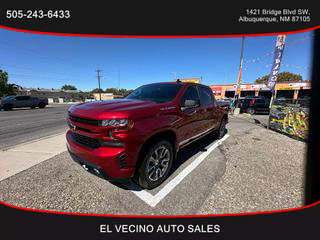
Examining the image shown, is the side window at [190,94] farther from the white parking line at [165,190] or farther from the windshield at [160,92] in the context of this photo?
the white parking line at [165,190]

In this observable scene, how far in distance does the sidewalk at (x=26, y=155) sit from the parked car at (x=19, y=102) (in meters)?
19.5

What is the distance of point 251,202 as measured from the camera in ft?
7.11

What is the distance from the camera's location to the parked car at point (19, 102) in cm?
1739

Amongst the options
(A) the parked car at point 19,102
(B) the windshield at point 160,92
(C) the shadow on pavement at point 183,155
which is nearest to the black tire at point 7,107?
(A) the parked car at point 19,102

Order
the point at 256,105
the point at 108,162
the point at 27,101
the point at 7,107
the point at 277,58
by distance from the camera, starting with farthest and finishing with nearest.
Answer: the point at 27,101
the point at 7,107
the point at 256,105
the point at 277,58
the point at 108,162

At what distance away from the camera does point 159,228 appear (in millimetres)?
1959

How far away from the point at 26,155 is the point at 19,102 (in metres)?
21.4

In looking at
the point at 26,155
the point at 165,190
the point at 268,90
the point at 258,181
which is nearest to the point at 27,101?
the point at 26,155

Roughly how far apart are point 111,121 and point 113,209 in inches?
50.4

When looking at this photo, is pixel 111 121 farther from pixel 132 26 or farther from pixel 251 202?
pixel 132 26

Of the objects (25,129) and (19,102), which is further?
(19,102)

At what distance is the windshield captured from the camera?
9.55ft

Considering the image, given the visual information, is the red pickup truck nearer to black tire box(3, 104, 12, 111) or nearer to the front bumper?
the front bumper

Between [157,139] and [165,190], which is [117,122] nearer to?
[157,139]
